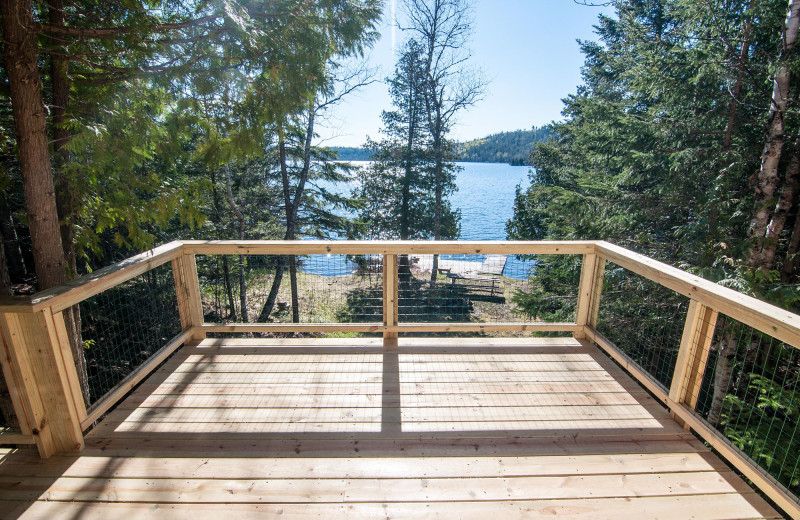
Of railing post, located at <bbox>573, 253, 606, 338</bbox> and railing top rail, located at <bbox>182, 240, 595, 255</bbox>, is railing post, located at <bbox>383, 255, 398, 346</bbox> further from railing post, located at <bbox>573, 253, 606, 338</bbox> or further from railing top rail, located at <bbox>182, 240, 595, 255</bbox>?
railing post, located at <bbox>573, 253, 606, 338</bbox>

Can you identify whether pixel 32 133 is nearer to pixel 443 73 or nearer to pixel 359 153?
pixel 443 73

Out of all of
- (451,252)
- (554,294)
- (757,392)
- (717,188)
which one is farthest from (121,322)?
(757,392)

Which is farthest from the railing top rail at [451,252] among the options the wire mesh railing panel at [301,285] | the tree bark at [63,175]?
the tree bark at [63,175]

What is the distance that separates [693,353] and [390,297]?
2108 millimetres

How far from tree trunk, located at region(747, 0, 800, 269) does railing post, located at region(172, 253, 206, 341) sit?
655cm

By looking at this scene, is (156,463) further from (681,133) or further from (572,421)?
(681,133)

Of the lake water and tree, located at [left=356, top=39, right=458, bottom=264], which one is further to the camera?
tree, located at [left=356, top=39, right=458, bottom=264]

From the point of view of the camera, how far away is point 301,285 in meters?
8.25

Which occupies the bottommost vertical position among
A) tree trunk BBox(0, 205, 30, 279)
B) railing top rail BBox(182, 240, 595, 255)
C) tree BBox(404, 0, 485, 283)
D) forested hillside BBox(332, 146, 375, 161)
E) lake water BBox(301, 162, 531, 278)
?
lake water BBox(301, 162, 531, 278)


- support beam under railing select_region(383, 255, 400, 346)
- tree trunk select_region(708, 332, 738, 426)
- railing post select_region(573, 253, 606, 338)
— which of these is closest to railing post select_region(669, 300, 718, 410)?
railing post select_region(573, 253, 606, 338)

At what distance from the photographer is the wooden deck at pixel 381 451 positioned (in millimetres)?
1790

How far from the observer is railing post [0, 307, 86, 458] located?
192cm

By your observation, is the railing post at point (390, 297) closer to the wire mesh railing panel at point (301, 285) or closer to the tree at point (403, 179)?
the wire mesh railing panel at point (301, 285)

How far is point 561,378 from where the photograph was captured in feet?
9.60
